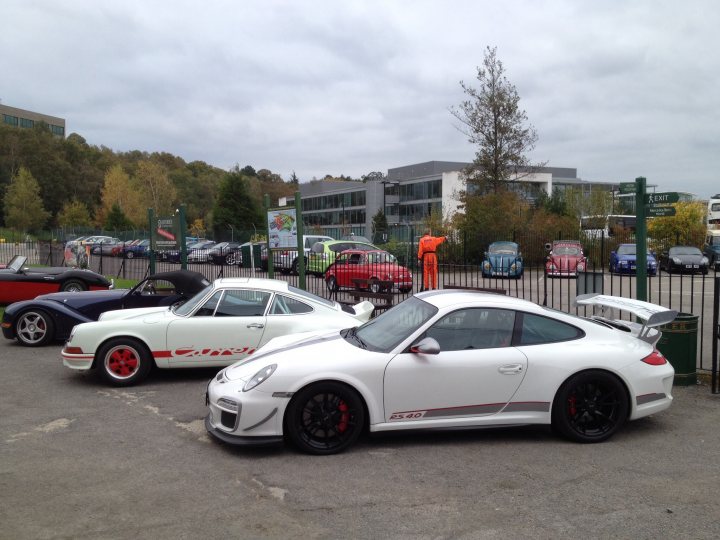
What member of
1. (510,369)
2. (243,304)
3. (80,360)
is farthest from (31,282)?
(510,369)

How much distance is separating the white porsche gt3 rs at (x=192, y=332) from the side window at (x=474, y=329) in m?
2.69

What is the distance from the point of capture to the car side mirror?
5336 millimetres

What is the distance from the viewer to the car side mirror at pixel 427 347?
5.34 metres

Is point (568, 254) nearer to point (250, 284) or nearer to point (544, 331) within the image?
point (250, 284)

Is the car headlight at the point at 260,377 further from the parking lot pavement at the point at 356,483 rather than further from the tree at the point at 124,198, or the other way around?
the tree at the point at 124,198

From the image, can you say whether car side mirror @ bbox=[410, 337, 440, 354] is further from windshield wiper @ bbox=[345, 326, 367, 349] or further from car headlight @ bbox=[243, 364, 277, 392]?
car headlight @ bbox=[243, 364, 277, 392]

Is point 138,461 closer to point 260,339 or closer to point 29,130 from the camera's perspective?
point 260,339

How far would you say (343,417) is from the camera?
17.6 feet

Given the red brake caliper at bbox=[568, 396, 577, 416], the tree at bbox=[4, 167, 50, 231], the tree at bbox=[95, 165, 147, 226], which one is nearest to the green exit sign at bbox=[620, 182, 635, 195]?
the red brake caliper at bbox=[568, 396, 577, 416]

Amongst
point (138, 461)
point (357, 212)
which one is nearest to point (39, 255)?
point (138, 461)

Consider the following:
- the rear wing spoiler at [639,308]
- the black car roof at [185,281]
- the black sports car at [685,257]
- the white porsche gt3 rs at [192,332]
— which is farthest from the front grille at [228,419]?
the black sports car at [685,257]

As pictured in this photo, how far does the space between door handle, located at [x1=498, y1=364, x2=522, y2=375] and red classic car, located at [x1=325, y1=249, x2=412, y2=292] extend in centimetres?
916

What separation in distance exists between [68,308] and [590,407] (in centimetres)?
829

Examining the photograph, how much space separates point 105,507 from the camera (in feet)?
14.1
